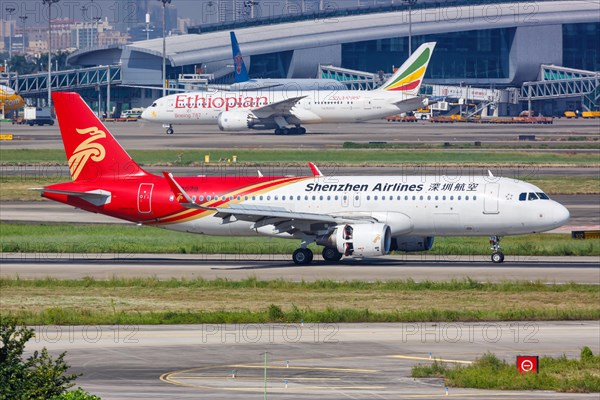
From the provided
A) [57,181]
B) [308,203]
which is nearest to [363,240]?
[308,203]

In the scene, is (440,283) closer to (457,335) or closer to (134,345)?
(457,335)

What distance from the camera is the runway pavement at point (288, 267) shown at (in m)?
45.6

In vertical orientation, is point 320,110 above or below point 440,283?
above

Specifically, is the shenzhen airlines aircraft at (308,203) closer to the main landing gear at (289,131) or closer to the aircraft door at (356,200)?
the aircraft door at (356,200)

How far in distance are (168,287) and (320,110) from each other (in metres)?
91.4

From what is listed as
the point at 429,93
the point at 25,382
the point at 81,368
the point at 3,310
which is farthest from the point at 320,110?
the point at 25,382

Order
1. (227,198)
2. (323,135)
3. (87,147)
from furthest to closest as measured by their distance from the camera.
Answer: (323,135) < (87,147) < (227,198)

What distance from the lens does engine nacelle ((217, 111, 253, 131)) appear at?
430 ft

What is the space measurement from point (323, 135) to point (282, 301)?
97.3 metres

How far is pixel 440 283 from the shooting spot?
4284 centimetres

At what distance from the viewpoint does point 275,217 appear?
49.2 metres

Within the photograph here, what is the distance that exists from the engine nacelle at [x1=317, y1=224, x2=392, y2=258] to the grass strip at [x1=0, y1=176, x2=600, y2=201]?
105 ft

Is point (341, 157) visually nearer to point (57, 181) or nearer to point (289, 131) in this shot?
point (57, 181)

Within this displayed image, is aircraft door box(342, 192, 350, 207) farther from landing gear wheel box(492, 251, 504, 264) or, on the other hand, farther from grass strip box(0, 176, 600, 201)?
grass strip box(0, 176, 600, 201)
